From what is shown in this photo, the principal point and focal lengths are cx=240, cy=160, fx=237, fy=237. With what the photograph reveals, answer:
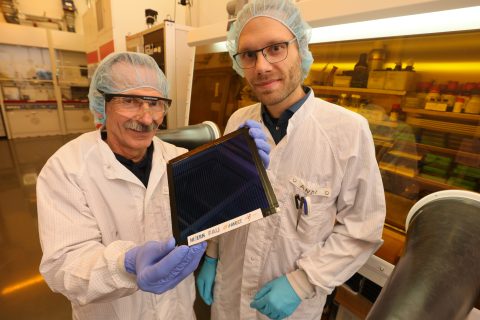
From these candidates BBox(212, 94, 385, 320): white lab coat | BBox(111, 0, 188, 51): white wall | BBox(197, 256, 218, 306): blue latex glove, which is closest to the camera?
BBox(212, 94, 385, 320): white lab coat

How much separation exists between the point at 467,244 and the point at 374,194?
31 cm

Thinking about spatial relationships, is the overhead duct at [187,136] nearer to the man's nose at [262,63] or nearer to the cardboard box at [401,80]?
the man's nose at [262,63]

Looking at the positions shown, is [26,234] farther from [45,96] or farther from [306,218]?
[45,96]

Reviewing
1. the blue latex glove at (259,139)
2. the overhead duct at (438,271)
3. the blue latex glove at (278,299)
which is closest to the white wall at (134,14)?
the blue latex glove at (259,139)

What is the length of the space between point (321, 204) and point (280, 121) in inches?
13.7

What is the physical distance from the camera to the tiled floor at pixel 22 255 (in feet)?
5.90

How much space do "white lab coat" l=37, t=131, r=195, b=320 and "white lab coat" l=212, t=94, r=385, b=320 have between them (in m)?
0.40

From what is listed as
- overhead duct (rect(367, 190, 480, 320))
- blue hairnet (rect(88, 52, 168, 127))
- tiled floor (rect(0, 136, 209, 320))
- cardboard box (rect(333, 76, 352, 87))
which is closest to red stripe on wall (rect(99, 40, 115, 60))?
tiled floor (rect(0, 136, 209, 320))

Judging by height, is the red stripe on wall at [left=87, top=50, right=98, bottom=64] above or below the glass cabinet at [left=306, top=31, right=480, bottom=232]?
above

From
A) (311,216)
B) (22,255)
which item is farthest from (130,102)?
(22,255)

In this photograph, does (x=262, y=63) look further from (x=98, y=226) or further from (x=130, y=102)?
(x=98, y=226)

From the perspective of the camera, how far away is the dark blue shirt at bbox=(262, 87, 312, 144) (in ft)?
2.99

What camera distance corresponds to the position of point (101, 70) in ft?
3.04

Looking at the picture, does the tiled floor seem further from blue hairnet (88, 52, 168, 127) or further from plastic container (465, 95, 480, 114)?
plastic container (465, 95, 480, 114)
